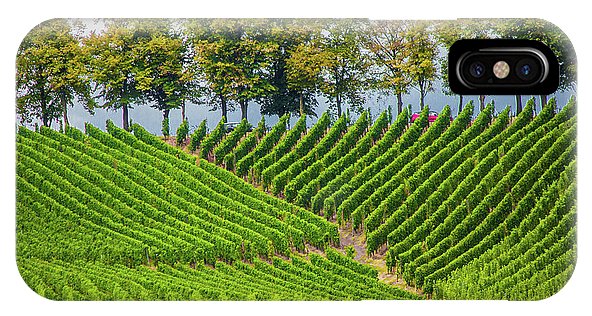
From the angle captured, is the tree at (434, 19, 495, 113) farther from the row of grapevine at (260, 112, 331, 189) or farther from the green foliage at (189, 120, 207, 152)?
the green foliage at (189, 120, 207, 152)

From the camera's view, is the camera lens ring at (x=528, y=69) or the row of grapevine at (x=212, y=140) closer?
the camera lens ring at (x=528, y=69)

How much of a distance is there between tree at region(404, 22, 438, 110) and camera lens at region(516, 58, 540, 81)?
0.99 feet

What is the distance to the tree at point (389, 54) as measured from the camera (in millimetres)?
4426

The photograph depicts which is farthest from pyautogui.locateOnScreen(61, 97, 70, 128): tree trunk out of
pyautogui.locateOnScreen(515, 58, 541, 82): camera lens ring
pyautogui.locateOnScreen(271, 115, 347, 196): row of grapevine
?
pyautogui.locateOnScreen(515, 58, 541, 82): camera lens ring

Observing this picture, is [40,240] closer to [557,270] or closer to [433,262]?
[433,262]

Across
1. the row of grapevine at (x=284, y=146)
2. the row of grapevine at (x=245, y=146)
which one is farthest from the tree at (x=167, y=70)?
the row of grapevine at (x=284, y=146)

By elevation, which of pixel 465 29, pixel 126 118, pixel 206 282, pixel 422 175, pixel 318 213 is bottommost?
pixel 206 282

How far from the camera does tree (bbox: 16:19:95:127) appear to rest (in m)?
4.45

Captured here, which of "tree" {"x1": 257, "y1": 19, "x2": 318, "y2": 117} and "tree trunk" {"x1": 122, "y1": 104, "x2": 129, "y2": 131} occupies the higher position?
"tree" {"x1": 257, "y1": 19, "x2": 318, "y2": 117}

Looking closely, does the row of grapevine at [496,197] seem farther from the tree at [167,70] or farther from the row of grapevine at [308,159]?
the tree at [167,70]

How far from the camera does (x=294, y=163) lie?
14.9 feet

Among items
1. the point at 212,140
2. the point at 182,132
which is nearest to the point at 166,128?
the point at 182,132

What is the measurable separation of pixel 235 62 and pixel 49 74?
680 millimetres

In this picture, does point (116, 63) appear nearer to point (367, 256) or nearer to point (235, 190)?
point (235, 190)
